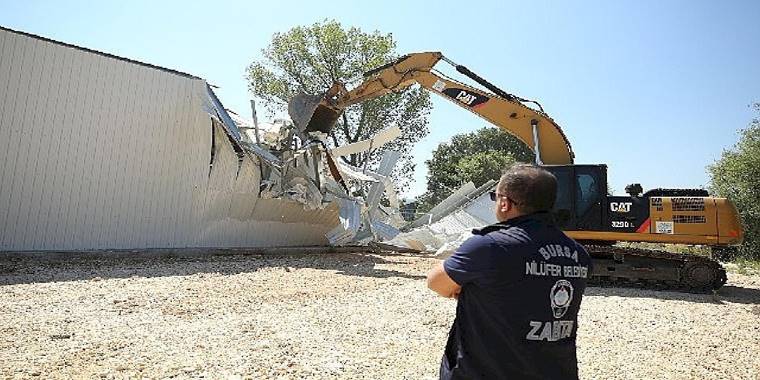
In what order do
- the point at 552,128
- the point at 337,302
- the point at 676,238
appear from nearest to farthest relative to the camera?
1. the point at 337,302
2. the point at 676,238
3. the point at 552,128

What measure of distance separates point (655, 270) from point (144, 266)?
9.15m

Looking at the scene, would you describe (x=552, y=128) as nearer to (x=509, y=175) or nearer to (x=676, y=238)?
(x=676, y=238)

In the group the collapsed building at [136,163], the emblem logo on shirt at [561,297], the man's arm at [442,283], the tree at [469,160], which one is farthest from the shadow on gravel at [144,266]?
the tree at [469,160]

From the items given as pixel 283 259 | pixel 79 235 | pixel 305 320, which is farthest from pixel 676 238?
pixel 79 235

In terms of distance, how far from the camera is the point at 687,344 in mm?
5355

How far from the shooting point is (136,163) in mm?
10727

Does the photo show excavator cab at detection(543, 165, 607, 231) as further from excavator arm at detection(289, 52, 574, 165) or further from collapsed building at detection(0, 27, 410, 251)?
collapsed building at detection(0, 27, 410, 251)

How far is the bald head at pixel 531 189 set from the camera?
6.74ft

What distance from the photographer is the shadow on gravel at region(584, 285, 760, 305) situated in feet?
27.7

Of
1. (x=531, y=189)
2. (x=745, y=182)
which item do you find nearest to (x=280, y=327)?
(x=531, y=189)

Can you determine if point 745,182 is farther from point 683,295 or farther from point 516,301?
point 516,301

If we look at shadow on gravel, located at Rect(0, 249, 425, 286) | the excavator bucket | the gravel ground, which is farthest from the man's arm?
the excavator bucket

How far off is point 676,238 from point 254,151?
9.27 meters

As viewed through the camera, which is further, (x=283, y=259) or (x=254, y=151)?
(x=254, y=151)
